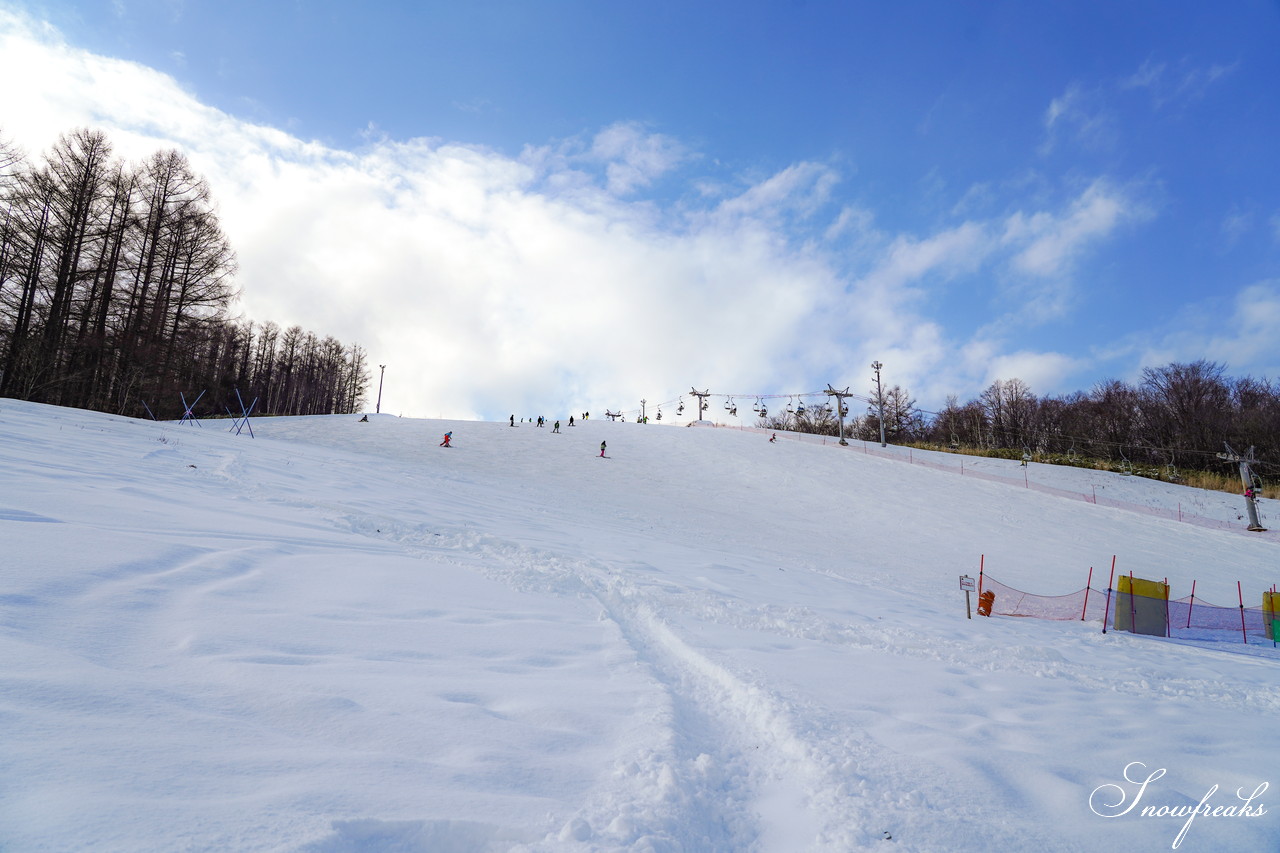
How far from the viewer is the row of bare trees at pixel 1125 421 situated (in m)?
47.7

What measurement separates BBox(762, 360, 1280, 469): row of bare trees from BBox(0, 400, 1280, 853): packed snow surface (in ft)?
143

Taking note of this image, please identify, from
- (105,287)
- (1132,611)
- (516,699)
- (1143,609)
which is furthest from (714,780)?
→ (105,287)

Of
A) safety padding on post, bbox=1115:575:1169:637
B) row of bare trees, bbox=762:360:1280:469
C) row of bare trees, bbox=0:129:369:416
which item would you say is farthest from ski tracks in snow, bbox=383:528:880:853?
row of bare trees, bbox=762:360:1280:469

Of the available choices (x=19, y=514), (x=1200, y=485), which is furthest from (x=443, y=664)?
(x=1200, y=485)

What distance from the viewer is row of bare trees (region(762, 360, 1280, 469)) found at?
1879 inches

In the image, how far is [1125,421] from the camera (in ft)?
191

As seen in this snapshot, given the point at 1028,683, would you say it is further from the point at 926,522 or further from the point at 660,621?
the point at 926,522

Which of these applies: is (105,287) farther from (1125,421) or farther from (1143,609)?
(1125,421)

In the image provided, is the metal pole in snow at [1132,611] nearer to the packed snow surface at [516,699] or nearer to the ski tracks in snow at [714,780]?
the packed snow surface at [516,699]

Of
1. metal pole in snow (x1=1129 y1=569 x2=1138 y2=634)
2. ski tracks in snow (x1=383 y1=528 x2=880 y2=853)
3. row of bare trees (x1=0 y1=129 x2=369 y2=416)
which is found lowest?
metal pole in snow (x1=1129 y1=569 x2=1138 y2=634)

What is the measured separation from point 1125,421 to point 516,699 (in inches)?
3051

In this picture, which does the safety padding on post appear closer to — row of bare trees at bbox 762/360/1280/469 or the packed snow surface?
the packed snow surface

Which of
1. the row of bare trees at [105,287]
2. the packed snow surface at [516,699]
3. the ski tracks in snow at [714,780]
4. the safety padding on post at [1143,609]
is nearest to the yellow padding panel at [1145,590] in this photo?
the safety padding on post at [1143,609]

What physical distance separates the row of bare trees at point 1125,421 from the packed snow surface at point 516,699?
43437mm
